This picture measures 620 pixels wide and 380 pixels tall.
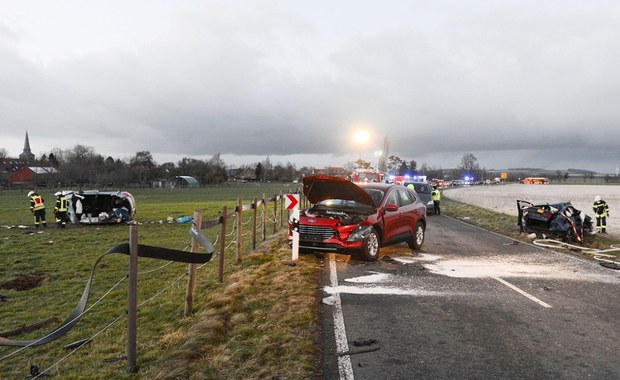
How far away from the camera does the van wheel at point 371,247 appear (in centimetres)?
932

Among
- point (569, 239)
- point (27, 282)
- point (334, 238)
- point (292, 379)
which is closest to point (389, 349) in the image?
point (292, 379)

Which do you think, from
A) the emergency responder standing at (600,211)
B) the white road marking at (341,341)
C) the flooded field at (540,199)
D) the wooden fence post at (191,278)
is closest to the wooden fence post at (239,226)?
the white road marking at (341,341)

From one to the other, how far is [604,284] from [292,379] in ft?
22.4

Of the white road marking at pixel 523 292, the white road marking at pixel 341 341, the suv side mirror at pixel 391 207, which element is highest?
the suv side mirror at pixel 391 207

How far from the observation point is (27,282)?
902 centimetres

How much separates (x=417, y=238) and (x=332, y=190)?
2.83 m

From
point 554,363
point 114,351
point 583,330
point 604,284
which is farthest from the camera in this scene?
point 604,284

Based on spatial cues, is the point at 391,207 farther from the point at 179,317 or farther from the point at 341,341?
the point at 179,317

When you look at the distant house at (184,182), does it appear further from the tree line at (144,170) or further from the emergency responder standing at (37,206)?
the emergency responder standing at (37,206)

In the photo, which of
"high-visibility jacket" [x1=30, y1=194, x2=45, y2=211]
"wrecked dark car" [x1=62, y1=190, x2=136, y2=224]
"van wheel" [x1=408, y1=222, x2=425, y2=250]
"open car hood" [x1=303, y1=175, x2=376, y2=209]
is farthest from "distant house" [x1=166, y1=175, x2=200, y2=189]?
"van wheel" [x1=408, y1=222, x2=425, y2=250]

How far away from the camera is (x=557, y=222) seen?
1312 centimetres

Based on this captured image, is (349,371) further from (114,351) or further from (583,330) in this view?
(583,330)

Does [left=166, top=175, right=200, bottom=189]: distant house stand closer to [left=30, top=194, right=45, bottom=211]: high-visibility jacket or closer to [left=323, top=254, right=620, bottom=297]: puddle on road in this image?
[left=30, top=194, right=45, bottom=211]: high-visibility jacket

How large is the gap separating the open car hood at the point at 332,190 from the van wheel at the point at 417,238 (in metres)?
1.93
